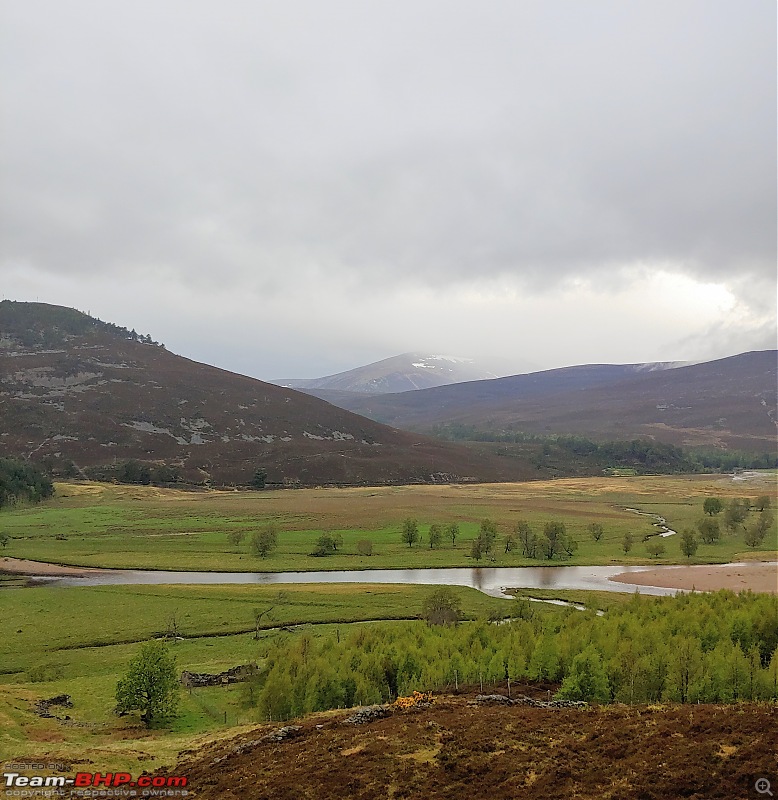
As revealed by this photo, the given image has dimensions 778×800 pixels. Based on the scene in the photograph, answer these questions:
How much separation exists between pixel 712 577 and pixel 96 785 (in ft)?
284

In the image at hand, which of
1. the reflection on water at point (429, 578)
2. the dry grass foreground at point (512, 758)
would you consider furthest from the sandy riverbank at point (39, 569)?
the dry grass foreground at point (512, 758)

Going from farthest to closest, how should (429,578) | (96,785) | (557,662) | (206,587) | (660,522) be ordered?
(660,522) < (429,578) < (206,587) < (557,662) < (96,785)

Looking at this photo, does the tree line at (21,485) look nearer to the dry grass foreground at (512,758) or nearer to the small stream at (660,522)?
the dry grass foreground at (512,758)

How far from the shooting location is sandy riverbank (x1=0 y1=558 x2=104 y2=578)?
85625mm

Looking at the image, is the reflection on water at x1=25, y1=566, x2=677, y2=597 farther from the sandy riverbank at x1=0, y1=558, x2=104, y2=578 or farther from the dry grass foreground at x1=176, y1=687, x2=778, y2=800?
the dry grass foreground at x1=176, y1=687, x2=778, y2=800

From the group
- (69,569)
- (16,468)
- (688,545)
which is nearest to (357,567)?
(69,569)

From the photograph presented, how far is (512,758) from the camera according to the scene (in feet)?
65.4

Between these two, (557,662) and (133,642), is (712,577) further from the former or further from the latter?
(133,642)

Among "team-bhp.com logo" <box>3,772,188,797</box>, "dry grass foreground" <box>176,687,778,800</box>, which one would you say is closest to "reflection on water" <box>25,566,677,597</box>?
"dry grass foreground" <box>176,687,778,800</box>

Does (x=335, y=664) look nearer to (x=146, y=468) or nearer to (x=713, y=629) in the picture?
(x=713, y=629)

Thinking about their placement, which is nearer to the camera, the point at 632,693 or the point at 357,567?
the point at 632,693

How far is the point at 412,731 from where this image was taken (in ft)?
75.4

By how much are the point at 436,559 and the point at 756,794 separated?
83.0 meters

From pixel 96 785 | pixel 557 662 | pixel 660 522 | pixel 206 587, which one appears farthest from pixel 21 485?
pixel 660 522
